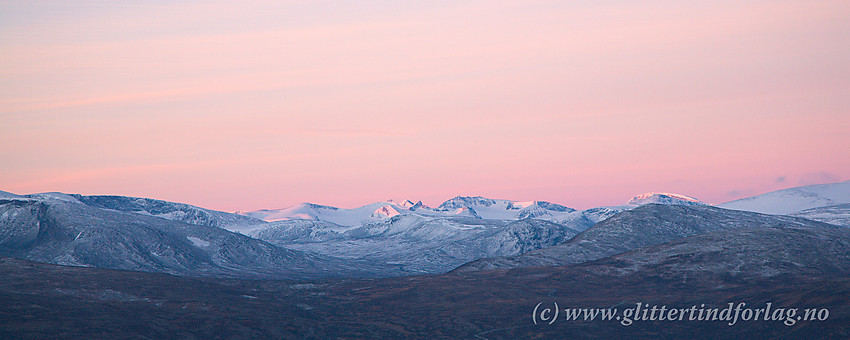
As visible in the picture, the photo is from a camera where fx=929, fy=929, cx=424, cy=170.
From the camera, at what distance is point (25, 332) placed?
170625mm

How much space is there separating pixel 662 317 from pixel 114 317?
114 meters

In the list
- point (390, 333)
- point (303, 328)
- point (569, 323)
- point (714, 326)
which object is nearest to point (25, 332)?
point (303, 328)

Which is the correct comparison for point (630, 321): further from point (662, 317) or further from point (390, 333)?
point (390, 333)

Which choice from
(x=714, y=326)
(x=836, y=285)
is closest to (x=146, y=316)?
(x=714, y=326)

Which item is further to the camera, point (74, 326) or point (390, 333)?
point (390, 333)

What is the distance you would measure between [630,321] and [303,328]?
6913cm

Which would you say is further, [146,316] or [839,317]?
[146,316]

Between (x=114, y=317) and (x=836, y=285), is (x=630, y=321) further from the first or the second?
(x=114, y=317)

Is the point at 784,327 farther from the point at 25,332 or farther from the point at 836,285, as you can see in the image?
the point at 25,332

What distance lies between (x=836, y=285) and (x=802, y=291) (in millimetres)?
8132

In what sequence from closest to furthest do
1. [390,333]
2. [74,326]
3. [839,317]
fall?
[839,317] → [74,326] → [390,333]

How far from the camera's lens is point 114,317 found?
192 meters

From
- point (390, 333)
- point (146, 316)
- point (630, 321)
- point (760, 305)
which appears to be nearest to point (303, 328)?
point (390, 333)

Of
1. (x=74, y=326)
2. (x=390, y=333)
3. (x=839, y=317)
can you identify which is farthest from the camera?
(x=390, y=333)
